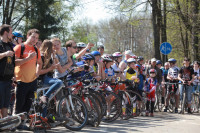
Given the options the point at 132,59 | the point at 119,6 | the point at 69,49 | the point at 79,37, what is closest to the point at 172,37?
the point at 119,6

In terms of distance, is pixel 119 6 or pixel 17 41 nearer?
pixel 17 41

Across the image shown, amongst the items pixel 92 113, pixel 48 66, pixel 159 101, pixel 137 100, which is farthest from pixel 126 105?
pixel 159 101

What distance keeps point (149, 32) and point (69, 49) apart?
46.8 metres

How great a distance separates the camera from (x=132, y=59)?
33.5ft

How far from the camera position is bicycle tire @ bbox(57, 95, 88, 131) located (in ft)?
21.9

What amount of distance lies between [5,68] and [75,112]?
1.71 metres

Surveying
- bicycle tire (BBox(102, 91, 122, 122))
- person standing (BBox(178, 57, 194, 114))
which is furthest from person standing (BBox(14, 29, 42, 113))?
person standing (BBox(178, 57, 194, 114))

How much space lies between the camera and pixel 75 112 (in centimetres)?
674

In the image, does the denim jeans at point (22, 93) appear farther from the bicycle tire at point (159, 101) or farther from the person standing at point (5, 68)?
the bicycle tire at point (159, 101)

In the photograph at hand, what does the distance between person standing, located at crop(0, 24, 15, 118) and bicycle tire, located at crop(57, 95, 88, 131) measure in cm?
112

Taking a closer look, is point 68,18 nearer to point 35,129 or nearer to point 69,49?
point 69,49

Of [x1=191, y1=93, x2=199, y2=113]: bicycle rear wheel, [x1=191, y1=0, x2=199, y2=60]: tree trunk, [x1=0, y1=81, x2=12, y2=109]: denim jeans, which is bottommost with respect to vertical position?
[x1=191, y1=93, x2=199, y2=113]: bicycle rear wheel

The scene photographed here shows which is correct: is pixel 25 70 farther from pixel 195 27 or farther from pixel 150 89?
pixel 195 27

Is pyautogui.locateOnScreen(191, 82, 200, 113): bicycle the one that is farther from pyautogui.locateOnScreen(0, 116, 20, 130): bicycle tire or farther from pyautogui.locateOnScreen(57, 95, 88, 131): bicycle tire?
pyautogui.locateOnScreen(0, 116, 20, 130): bicycle tire
